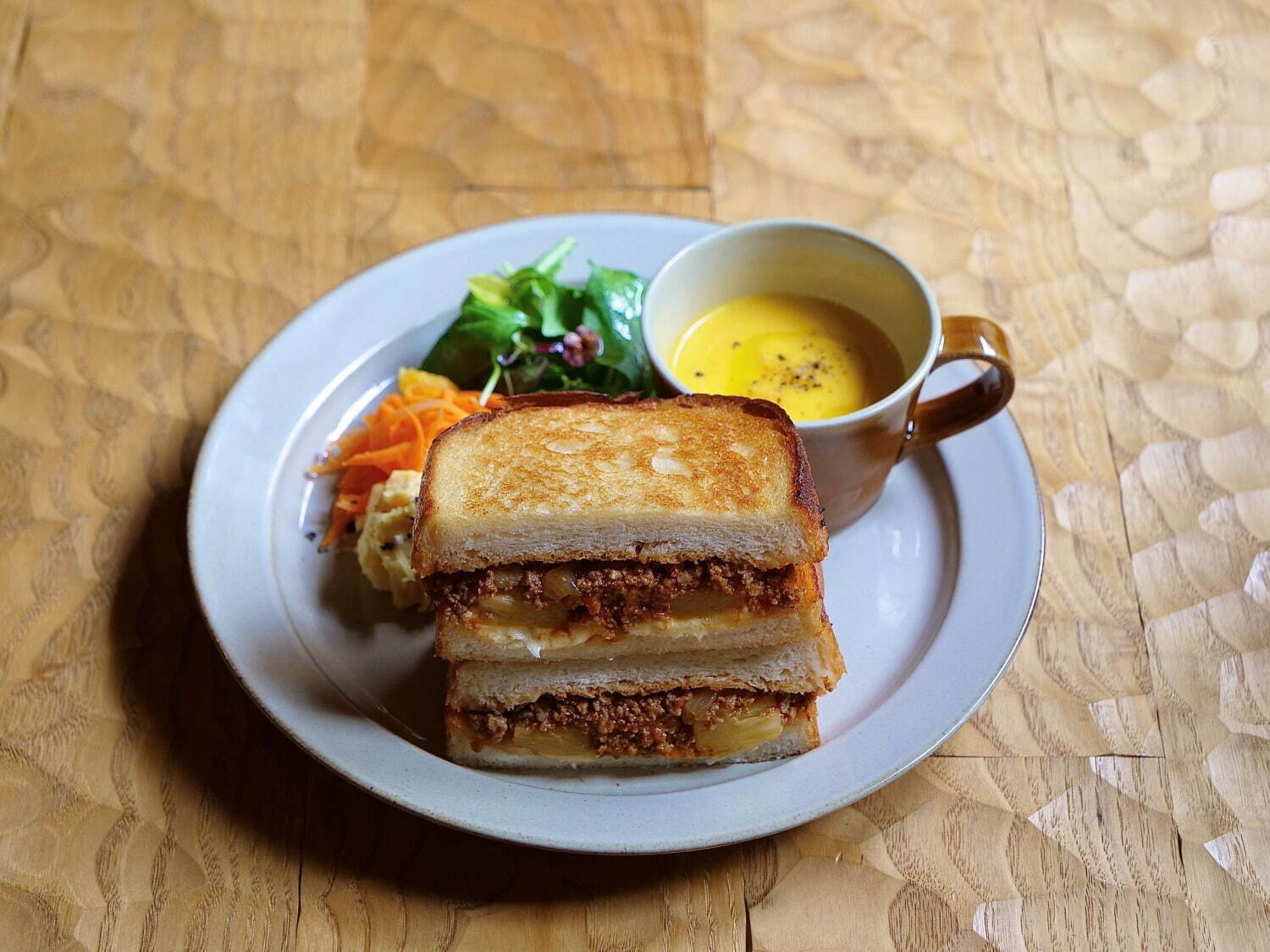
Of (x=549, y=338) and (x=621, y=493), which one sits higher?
(x=621, y=493)

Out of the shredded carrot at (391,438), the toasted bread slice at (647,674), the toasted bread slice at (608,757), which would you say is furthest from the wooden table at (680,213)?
the shredded carrot at (391,438)

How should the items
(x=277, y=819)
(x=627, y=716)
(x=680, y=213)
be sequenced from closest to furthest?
(x=627, y=716) < (x=277, y=819) < (x=680, y=213)

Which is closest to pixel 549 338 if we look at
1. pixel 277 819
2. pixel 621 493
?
pixel 621 493

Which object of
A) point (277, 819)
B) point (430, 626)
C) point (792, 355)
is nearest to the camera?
point (277, 819)

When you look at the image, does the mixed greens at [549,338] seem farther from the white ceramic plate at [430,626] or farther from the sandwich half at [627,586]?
the sandwich half at [627,586]

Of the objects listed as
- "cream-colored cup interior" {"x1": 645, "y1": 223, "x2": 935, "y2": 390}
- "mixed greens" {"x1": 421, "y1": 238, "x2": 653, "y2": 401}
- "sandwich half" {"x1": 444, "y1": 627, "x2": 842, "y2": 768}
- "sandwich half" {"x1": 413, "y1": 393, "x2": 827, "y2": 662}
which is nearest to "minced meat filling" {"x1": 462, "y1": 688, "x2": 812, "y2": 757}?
"sandwich half" {"x1": 444, "y1": 627, "x2": 842, "y2": 768}

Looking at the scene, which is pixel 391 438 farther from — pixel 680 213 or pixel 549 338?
pixel 680 213

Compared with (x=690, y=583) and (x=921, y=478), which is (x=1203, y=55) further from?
(x=690, y=583)
